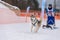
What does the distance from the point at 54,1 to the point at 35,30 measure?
19.1 meters

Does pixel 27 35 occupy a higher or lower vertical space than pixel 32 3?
lower

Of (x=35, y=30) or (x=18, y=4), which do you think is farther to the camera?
(x=18, y=4)

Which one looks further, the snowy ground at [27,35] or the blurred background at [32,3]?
the blurred background at [32,3]

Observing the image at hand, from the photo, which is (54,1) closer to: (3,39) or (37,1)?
(37,1)

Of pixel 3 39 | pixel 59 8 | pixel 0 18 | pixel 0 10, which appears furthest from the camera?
pixel 59 8

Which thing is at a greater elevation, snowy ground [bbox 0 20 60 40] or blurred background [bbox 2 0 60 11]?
blurred background [bbox 2 0 60 11]

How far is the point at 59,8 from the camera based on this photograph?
31.8 meters

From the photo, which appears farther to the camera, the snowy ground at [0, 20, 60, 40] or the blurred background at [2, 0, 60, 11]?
the blurred background at [2, 0, 60, 11]

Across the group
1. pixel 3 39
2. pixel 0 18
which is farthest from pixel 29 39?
pixel 0 18

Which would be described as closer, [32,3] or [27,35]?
[27,35]

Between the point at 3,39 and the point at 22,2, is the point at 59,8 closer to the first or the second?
the point at 22,2

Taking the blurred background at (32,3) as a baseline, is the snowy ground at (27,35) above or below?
below

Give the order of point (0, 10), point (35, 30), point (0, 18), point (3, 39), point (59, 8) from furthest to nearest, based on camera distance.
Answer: point (59, 8) → point (0, 10) → point (0, 18) → point (35, 30) → point (3, 39)

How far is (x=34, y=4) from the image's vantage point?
3300cm
